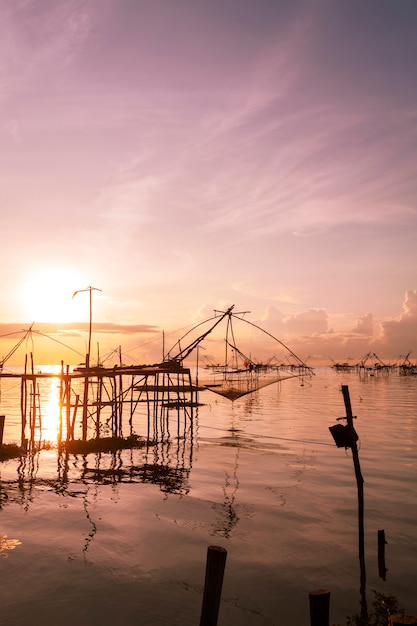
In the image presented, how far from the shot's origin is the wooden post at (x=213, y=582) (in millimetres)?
7246

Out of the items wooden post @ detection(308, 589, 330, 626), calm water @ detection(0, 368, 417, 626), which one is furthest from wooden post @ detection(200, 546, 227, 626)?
calm water @ detection(0, 368, 417, 626)

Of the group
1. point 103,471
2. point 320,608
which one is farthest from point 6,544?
point 320,608

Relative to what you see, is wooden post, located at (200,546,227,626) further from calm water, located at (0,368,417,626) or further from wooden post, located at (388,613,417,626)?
calm water, located at (0,368,417,626)

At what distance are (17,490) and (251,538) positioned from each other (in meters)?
10.4

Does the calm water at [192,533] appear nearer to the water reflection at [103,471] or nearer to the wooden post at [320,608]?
the water reflection at [103,471]

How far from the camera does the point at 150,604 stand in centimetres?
1063

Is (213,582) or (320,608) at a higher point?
(213,582)

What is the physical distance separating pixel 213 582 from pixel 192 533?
26.8ft

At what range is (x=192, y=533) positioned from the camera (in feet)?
49.2

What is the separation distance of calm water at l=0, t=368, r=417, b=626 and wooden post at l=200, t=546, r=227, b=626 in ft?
9.94

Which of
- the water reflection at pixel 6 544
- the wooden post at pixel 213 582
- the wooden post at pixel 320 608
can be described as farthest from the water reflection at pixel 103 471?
the wooden post at pixel 320 608

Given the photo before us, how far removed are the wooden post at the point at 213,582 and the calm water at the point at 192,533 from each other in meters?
Result: 3.03

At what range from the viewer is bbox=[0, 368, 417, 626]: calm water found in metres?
10.7

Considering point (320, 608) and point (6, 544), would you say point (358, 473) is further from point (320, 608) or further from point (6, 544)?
point (6, 544)
